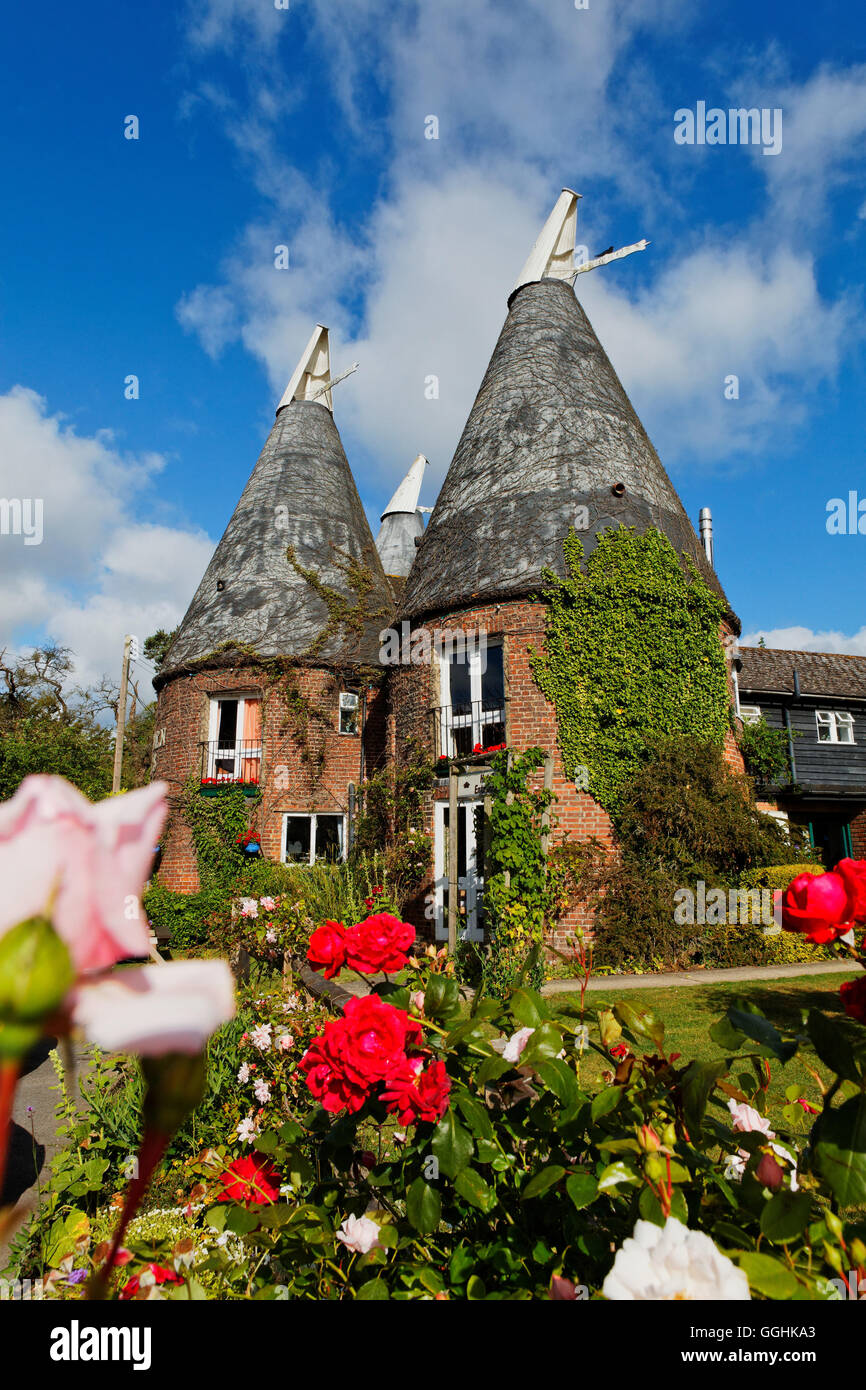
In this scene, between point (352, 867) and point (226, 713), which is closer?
point (352, 867)

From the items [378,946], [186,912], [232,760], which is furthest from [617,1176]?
[232,760]

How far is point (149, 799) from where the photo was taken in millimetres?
376

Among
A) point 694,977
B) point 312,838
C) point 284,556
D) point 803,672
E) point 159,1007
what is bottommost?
point 694,977

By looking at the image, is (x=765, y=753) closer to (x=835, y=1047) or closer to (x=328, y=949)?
(x=328, y=949)

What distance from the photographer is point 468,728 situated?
13930mm

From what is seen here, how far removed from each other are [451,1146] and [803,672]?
2523cm

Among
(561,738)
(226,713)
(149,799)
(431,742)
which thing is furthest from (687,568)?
(149,799)

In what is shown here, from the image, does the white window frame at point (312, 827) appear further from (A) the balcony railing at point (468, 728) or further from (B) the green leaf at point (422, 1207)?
(B) the green leaf at point (422, 1207)

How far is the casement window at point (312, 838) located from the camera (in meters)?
17.1

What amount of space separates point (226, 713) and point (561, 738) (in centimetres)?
891

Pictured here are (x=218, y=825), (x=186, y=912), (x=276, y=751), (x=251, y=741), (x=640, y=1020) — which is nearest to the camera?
(x=640, y=1020)

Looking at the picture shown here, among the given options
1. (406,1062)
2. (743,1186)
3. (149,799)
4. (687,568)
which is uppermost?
(687,568)

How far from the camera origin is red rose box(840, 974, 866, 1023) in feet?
4.06
